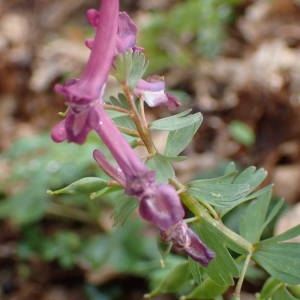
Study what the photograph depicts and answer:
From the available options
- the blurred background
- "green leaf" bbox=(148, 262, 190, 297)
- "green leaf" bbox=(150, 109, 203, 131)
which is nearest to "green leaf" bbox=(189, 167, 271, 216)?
"green leaf" bbox=(150, 109, 203, 131)

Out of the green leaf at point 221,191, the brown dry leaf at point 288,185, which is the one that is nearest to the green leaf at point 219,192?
the green leaf at point 221,191

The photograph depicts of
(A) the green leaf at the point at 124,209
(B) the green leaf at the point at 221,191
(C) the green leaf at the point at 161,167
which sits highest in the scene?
(C) the green leaf at the point at 161,167

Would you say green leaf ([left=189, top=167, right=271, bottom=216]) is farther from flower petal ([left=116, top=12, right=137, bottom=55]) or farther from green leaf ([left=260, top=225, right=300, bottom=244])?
flower petal ([left=116, top=12, right=137, bottom=55])

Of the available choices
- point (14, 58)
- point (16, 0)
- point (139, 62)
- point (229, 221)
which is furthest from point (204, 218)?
point (16, 0)

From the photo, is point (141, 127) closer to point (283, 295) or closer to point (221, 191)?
point (221, 191)

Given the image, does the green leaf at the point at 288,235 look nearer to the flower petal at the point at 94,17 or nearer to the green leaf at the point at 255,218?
the green leaf at the point at 255,218

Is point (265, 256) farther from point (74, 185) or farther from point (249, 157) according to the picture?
point (249, 157)
